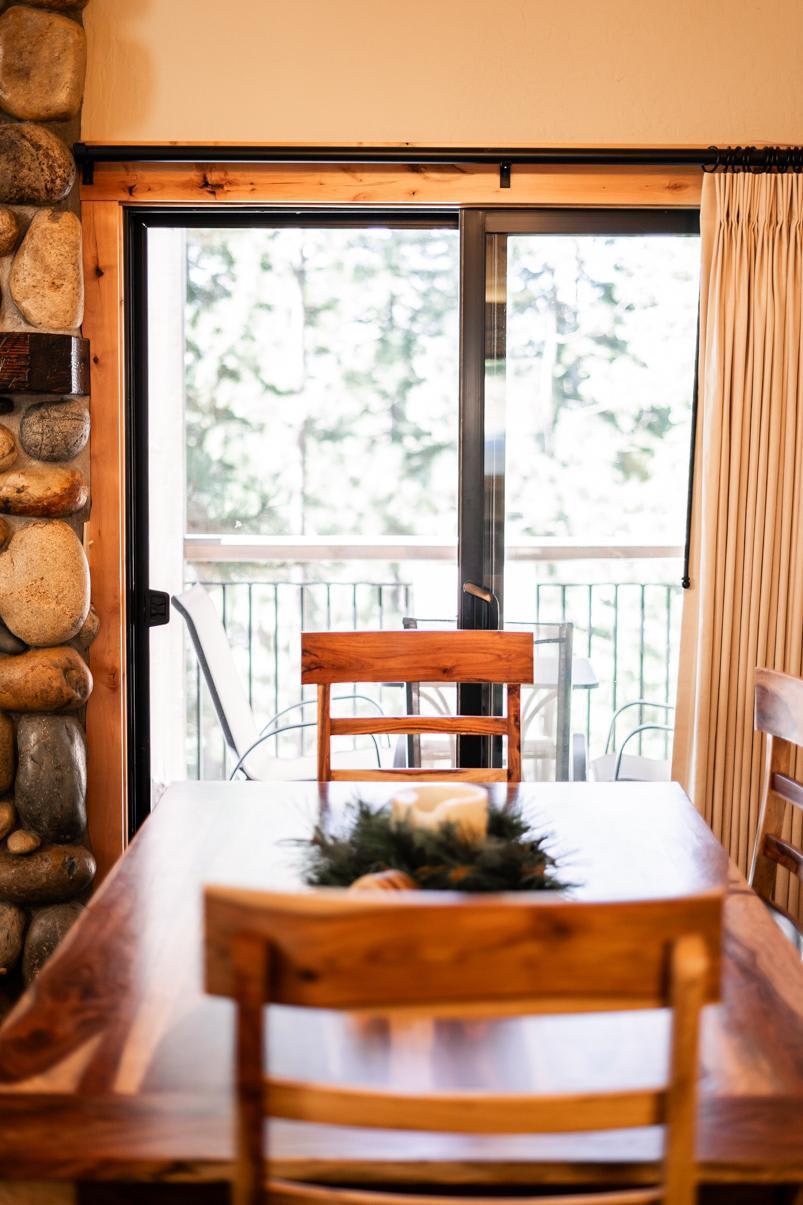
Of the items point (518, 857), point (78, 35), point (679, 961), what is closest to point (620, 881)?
point (518, 857)

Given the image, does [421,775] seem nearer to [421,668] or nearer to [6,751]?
[421,668]

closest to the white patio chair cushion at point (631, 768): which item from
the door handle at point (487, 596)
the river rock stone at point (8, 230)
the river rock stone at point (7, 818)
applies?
the door handle at point (487, 596)

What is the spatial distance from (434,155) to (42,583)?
1.45 metres

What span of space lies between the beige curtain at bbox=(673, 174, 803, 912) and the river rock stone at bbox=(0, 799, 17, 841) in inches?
68.3

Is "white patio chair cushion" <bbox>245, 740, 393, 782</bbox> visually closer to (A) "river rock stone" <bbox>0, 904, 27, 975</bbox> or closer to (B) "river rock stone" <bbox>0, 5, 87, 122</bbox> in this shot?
(A) "river rock stone" <bbox>0, 904, 27, 975</bbox>

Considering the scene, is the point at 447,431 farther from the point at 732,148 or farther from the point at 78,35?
the point at 78,35

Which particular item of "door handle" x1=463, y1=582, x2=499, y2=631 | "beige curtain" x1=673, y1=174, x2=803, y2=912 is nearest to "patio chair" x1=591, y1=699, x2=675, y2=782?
"beige curtain" x1=673, y1=174, x2=803, y2=912

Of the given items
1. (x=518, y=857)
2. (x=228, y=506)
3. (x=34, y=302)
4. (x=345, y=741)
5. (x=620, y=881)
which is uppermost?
(x=34, y=302)

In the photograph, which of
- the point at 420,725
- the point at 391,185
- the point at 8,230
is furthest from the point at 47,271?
the point at 420,725

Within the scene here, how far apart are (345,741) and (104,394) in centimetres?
154

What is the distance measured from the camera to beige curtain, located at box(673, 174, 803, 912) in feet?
9.77

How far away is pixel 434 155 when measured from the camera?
116 inches

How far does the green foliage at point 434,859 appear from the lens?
139 centimetres

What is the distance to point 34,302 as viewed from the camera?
9.44 ft
